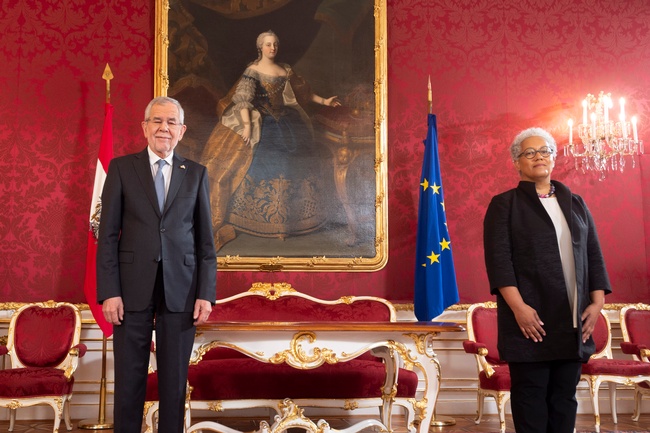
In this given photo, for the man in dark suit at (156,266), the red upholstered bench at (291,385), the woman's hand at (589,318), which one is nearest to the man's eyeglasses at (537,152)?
the woman's hand at (589,318)

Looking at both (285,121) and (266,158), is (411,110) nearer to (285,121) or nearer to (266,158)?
(285,121)

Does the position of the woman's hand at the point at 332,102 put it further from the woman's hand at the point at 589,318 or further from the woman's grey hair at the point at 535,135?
the woman's hand at the point at 589,318

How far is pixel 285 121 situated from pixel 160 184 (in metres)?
2.99

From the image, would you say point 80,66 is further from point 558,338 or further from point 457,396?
point 558,338

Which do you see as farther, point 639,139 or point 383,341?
point 639,139

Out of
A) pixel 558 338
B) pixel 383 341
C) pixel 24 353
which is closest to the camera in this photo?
pixel 558 338

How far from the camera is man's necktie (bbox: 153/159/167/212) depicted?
2773 millimetres

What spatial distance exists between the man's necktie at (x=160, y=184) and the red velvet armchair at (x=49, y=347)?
7.42 ft

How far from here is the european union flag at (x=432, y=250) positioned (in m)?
5.22

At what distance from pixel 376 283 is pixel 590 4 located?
3222 mm

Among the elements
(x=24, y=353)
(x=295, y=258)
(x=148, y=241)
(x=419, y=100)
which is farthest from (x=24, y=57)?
(x=148, y=241)

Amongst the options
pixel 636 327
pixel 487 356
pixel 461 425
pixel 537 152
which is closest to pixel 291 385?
pixel 461 425

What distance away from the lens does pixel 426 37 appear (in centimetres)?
593

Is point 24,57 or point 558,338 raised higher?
point 24,57
